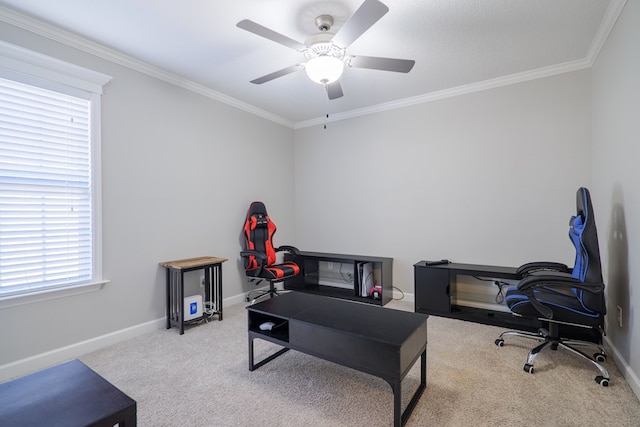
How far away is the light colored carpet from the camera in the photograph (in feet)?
5.52

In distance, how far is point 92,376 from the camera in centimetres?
137

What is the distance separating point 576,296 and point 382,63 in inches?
89.3

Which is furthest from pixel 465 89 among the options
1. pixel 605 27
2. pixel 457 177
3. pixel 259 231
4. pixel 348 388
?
pixel 348 388

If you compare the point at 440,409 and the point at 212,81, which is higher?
the point at 212,81

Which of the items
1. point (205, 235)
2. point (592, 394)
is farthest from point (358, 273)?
point (592, 394)

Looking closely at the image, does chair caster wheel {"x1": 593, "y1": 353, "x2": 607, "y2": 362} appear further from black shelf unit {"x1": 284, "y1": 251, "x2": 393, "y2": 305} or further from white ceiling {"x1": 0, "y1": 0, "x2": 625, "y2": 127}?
white ceiling {"x1": 0, "y1": 0, "x2": 625, "y2": 127}

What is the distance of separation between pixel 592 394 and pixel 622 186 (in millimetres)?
1436

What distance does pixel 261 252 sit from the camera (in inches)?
153

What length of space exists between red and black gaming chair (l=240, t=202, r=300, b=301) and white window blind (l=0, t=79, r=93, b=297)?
1623 mm

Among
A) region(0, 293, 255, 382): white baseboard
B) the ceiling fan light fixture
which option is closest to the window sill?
region(0, 293, 255, 382): white baseboard

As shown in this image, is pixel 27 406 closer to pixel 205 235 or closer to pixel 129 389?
pixel 129 389

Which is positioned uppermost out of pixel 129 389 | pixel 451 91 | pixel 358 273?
pixel 451 91

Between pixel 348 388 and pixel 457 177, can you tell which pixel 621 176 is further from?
pixel 348 388

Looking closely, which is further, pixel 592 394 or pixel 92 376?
pixel 592 394
